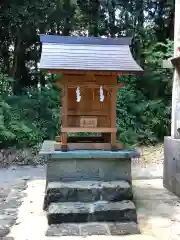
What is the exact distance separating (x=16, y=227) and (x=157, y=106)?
7298 mm

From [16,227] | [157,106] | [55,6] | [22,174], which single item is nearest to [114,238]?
[16,227]

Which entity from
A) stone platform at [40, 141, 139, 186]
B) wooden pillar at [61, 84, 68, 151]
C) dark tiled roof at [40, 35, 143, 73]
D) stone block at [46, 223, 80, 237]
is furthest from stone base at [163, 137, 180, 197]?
stone block at [46, 223, 80, 237]

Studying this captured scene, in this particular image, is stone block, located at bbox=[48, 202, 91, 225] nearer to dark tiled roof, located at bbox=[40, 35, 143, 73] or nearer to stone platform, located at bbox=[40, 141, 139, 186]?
stone platform, located at bbox=[40, 141, 139, 186]

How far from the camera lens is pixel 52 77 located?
38.2ft

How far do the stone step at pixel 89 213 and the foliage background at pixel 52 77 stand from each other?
5.13 metres

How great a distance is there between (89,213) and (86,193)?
336 mm

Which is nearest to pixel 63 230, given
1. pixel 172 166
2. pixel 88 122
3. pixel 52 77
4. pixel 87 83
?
pixel 88 122

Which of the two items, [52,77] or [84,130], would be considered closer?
[84,130]

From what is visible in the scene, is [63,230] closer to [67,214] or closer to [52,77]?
[67,214]

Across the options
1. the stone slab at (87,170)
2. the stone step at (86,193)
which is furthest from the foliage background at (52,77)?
the stone step at (86,193)

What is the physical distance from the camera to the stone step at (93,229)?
3.73 m

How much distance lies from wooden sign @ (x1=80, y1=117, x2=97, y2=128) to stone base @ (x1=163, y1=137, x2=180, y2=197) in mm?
1451

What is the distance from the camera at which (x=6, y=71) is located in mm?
12062

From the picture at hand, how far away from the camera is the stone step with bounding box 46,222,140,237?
12.2 feet
